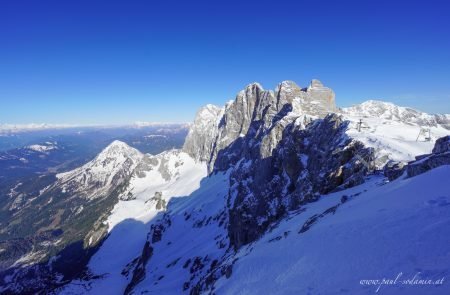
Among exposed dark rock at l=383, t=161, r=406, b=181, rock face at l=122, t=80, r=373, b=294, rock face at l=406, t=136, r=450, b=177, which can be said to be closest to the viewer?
rock face at l=406, t=136, r=450, b=177

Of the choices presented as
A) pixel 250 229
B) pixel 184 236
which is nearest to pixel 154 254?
pixel 184 236

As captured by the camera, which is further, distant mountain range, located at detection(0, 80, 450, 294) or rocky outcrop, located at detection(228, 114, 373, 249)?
rocky outcrop, located at detection(228, 114, 373, 249)

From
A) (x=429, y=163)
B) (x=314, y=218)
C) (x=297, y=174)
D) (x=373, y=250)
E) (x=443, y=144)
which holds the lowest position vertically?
(x=297, y=174)

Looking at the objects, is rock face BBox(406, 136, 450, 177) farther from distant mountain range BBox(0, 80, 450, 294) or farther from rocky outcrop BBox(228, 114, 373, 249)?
rocky outcrop BBox(228, 114, 373, 249)

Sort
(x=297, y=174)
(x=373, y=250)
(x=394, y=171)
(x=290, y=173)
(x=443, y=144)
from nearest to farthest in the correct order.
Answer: (x=373, y=250) → (x=443, y=144) → (x=394, y=171) → (x=297, y=174) → (x=290, y=173)

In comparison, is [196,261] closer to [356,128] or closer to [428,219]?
[356,128]

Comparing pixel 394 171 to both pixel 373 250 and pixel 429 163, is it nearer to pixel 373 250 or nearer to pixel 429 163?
pixel 429 163

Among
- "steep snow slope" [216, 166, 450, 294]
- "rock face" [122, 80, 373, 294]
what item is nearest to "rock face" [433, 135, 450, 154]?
"rock face" [122, 80, 373, 294]

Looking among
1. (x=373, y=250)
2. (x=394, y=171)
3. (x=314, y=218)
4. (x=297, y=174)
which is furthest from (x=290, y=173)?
(x=373, y=250)

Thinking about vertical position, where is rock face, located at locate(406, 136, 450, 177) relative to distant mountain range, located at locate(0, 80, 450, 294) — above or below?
above
